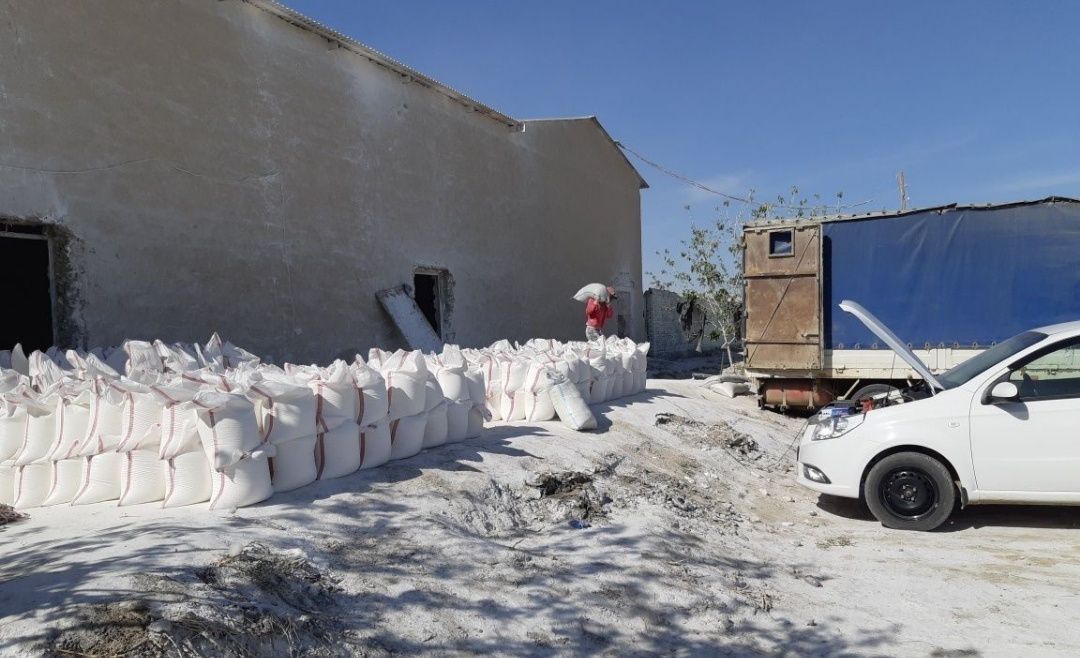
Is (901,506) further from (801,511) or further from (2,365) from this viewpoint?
(2,365)

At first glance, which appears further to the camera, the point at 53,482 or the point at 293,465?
the point at 53,482

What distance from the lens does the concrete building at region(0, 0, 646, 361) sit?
23.6ft

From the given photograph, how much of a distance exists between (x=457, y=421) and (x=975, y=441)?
164 inches

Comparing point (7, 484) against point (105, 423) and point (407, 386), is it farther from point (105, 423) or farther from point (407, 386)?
point (407, 386)

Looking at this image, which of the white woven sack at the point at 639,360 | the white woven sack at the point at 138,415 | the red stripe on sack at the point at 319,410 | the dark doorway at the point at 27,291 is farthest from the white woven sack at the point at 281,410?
the white woven sack at the point at 639,360

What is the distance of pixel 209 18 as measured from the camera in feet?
28.8

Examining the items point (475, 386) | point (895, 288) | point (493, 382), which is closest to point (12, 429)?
point (475, 386)

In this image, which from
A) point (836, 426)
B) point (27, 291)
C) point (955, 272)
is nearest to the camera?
point (836, 426)

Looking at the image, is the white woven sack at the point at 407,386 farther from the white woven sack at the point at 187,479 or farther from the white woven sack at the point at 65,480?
the white woven sack at the point at 65,480

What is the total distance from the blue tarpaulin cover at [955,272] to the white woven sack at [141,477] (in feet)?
27.9

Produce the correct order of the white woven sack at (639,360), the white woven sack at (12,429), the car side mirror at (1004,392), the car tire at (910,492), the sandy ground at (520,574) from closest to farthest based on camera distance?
the sandy ground at (520,574) → the white woven sack at (12,429) → the car side mirror at (1004,392) → the car tire at (910,492) → the white woven sack at (639,360)

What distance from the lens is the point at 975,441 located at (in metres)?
5.17

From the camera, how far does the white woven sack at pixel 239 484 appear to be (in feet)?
12.9

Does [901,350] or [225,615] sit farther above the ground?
[901,350]
